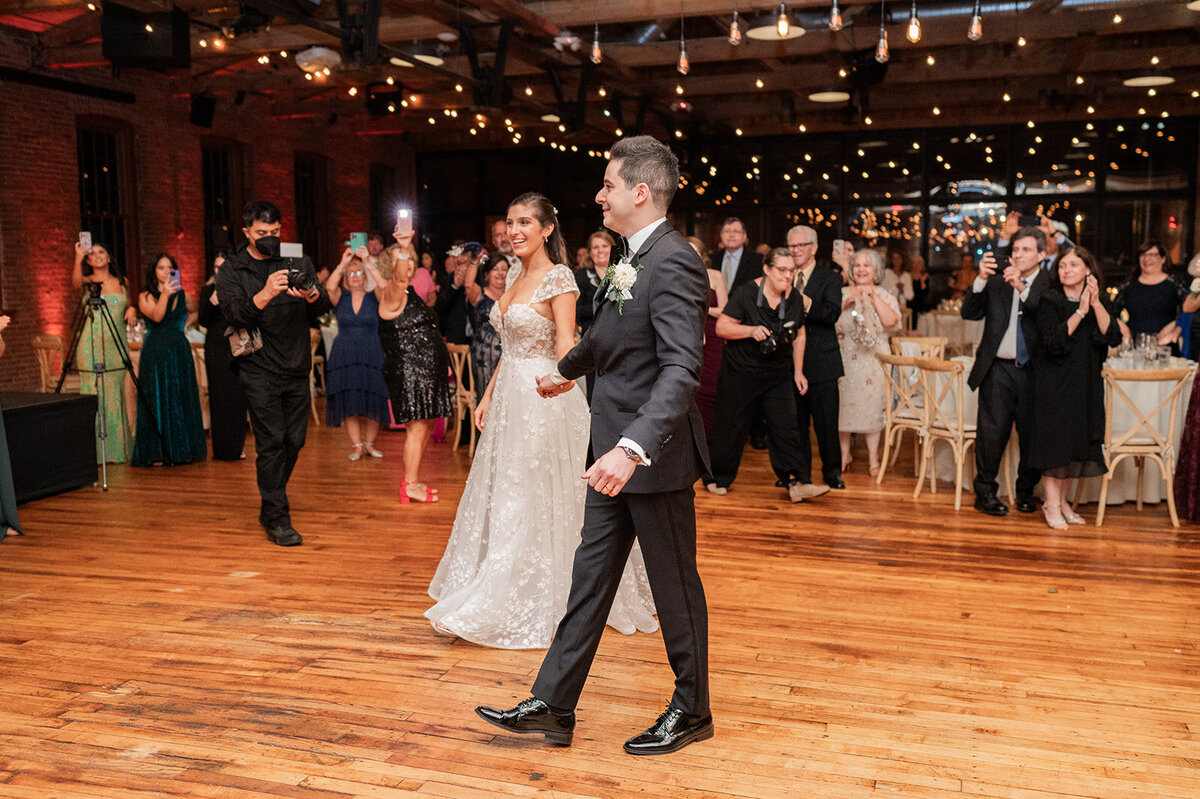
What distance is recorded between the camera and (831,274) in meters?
6.24

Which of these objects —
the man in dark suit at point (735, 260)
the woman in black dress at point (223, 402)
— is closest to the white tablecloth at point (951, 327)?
the man in dark suit at point (735, 260)

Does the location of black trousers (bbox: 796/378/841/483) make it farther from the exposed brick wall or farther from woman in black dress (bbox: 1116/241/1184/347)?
the exposed brick wall

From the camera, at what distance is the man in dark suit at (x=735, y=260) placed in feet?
24.9

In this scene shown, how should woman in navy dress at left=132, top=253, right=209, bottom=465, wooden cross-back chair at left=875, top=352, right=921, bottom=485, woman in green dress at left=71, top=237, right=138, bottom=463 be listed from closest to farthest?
wooden cross-back chair at left=875, top=352, right=921, bottom=485 < woman in green dress at left=71, top=237, right=138, bottom=463 < woman in navy dress at left=132, top=253, right=209, bottom=465

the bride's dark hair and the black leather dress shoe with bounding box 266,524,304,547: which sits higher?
the bride's dark hair

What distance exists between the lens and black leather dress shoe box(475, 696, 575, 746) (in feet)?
9.26

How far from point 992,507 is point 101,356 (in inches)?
236

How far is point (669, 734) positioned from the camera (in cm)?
280

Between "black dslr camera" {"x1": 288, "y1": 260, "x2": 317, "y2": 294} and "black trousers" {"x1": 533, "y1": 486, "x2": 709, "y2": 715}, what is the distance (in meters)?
2.60

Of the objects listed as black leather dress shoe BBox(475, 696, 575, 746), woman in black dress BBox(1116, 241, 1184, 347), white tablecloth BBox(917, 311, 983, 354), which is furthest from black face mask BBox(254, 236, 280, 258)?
white tablecloth BBox(917, 311, 983, 354)

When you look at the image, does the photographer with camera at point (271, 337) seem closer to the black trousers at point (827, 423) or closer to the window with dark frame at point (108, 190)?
the black trousers at point (827, 423)

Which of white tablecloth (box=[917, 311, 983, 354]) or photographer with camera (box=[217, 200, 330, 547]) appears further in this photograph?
white tablecloth (box=[917, 311, 983, 354])

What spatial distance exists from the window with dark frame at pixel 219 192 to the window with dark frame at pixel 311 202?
1377 millimetres

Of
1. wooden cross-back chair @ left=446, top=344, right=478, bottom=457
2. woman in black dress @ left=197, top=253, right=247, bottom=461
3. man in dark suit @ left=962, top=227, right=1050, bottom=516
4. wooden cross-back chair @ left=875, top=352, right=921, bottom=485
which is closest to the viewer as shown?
man in dark suit @ left=962, top=227, right=1050, bottom=516
